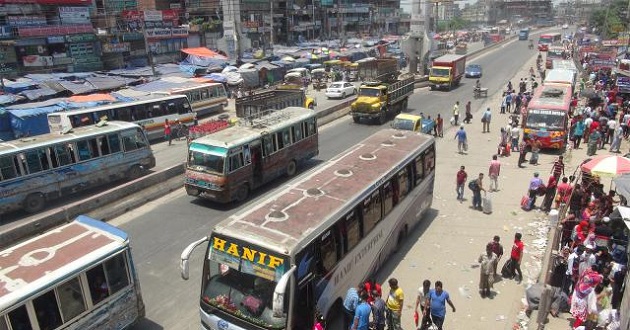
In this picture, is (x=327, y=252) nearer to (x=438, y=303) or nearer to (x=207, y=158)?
(x=438, y=303)

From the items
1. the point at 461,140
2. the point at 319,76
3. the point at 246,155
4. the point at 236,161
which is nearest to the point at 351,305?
the point at 236,161

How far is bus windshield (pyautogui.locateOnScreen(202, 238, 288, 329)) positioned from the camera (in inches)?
298

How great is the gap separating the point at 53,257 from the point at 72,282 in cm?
67

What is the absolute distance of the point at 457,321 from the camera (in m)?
9.91

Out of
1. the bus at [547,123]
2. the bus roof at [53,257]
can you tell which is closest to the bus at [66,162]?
the bus roof at [53,257]

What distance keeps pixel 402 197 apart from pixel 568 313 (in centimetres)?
475

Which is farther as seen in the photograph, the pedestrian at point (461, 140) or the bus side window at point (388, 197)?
the pedestrian at point (461, 140)

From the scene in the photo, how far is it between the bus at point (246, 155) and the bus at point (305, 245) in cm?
493

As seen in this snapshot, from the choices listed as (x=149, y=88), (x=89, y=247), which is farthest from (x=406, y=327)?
(x=149, y=88)

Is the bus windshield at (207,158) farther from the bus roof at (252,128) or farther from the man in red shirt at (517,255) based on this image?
the man in red shirt at (517,255)

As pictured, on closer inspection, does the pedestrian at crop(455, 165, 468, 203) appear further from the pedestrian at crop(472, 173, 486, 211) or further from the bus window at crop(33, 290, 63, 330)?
the bus window at crop(33, 290, 63, 330)

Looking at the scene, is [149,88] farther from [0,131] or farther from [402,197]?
[402,197]

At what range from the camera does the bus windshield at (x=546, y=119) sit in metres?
22.2

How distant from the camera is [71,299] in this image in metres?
7.69
